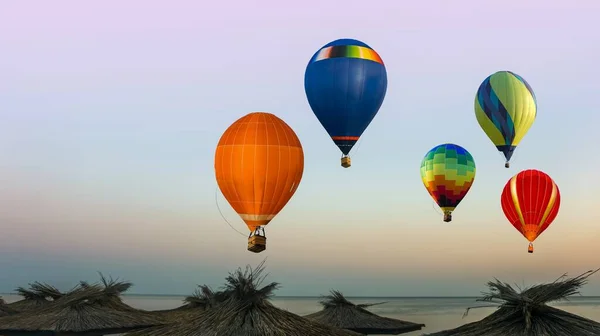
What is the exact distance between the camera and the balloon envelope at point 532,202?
37625 millimetres

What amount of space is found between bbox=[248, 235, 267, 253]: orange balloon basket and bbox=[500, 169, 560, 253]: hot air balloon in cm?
1660

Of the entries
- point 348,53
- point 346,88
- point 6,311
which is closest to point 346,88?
point 346,88

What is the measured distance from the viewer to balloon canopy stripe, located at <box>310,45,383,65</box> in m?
28.0

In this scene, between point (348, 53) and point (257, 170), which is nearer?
point (257, 170)

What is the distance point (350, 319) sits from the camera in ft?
108

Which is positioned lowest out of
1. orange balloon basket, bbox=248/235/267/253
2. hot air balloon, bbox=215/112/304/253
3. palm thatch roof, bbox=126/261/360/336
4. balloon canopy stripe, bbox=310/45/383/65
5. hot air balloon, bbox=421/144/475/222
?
palm thatch roof, bbox=126/261/360/336

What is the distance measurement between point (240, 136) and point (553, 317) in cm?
1463

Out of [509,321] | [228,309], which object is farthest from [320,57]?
[509,321]

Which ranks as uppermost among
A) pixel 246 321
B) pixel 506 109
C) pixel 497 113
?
pixel 506 109

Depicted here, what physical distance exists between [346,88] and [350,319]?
10900 mm

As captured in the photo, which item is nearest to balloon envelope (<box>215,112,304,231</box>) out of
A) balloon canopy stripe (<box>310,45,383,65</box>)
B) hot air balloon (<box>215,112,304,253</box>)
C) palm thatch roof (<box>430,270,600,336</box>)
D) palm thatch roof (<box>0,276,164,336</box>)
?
hot air balloon (<box>215,112,304,253</box>)

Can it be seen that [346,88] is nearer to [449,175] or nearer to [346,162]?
[346,162]

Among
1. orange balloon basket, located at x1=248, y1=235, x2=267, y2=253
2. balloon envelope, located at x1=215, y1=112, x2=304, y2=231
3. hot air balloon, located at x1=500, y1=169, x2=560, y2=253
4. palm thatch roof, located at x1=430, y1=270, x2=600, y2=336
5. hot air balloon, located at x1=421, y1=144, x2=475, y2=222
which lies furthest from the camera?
hot air balloon, located at x1=421, y1=144, x2=475, y2=222

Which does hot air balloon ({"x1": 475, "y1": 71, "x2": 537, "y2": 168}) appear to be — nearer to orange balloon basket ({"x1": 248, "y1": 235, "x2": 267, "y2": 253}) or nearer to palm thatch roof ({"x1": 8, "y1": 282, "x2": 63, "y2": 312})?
orange balloon basket ({"x1": 248, "y1": 235, "x2": 267, "y2": 253})
